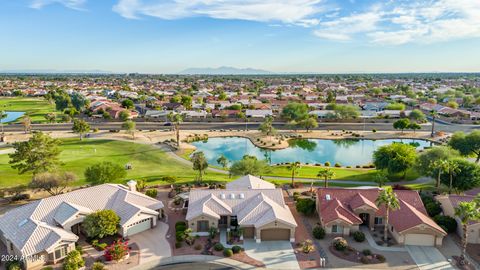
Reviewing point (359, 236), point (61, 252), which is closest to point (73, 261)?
point (61, 252)

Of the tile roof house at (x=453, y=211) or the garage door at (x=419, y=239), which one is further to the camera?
the tile roof house at (x=453, y=211)

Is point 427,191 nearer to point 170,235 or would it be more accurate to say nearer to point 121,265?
point 170,235

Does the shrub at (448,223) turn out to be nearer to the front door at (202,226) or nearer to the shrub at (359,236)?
the shrub at (359,236)

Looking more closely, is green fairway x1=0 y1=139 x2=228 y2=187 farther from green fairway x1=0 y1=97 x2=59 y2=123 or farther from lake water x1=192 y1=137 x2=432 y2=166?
green fairway x1=0 y1=97 x2=59 y2=123

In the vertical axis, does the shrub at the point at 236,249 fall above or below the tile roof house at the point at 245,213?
below

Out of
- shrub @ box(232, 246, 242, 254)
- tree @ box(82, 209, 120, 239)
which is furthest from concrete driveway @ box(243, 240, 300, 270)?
tree @ box(82, 209, 120, 239)

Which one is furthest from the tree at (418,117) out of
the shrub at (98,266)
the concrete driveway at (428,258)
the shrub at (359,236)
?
the shrub at (98,266)

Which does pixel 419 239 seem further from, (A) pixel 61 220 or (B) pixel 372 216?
(A) pixel 61 220
